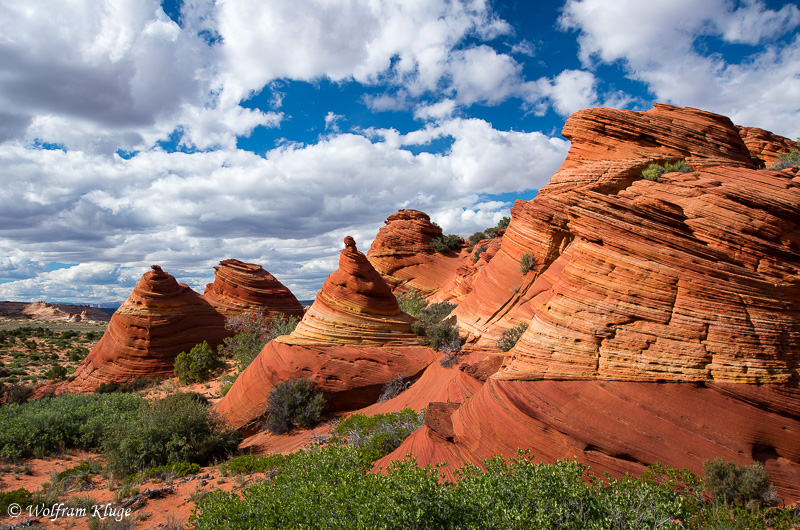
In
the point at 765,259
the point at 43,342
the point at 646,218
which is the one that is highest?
the point at 646,218

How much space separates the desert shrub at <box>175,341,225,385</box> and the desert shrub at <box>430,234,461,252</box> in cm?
2763

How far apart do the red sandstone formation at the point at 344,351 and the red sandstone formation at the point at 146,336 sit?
49.5ft

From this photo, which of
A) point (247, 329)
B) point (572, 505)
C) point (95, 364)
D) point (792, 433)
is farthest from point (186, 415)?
point (95, 364)

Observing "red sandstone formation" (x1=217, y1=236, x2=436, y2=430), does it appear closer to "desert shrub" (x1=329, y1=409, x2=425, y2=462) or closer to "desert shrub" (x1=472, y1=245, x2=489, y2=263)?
"desert shrub" (x1=329, y1=409, x2=425, y2=462)

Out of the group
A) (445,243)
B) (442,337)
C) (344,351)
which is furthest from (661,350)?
(445,243)

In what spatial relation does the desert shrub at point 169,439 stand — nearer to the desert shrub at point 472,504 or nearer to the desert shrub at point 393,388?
the desert shrub at point 393,388

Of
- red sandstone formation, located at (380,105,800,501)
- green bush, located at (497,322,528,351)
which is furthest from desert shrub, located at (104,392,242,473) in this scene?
green bush, located at (497,322,528,351)

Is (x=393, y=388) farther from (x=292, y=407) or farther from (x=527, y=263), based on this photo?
(x=527, y=263)

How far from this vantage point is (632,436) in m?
7.41

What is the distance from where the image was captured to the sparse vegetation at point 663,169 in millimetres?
14965

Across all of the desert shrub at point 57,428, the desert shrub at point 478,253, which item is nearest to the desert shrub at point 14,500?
the desert shrub at point 57,428

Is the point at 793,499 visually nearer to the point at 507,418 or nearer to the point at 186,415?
the point at 507,418

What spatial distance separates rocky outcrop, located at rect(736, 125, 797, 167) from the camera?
1181 inches

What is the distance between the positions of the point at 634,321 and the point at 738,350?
6.22 ft
